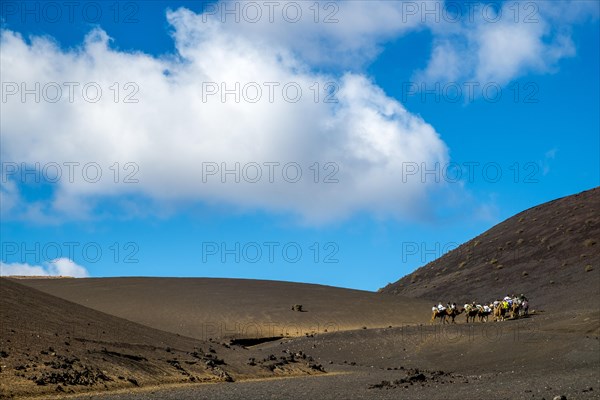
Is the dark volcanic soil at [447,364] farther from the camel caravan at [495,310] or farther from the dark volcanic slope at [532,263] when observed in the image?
the dark volcanic slope at [532,263]

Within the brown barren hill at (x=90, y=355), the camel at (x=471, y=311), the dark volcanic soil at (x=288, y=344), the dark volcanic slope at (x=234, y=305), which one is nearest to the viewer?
the brown barren hill at (x=90, y=355)

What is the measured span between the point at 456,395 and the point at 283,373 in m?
11.6

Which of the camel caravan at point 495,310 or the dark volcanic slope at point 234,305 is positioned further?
the dark volcanic slope at point 234,305

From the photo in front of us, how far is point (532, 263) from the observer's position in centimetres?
9238

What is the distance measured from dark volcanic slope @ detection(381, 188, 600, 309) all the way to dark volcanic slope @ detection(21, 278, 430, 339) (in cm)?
1682

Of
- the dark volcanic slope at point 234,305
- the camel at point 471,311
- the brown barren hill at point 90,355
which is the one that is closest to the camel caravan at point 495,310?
the camel at point 471,311

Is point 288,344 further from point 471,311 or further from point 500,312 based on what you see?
point 500,312

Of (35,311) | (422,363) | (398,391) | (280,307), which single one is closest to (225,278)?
(280,307)

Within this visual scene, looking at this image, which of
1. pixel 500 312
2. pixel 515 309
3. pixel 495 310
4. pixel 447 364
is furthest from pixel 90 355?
pixel 515 309

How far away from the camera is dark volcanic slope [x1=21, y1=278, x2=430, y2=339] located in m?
55.5

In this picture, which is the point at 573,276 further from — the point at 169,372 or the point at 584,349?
the point at 169,372

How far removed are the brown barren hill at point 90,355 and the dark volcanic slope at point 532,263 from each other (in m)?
42.2

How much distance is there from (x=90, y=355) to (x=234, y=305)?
34200mm

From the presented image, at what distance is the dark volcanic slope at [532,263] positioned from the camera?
261 feet
